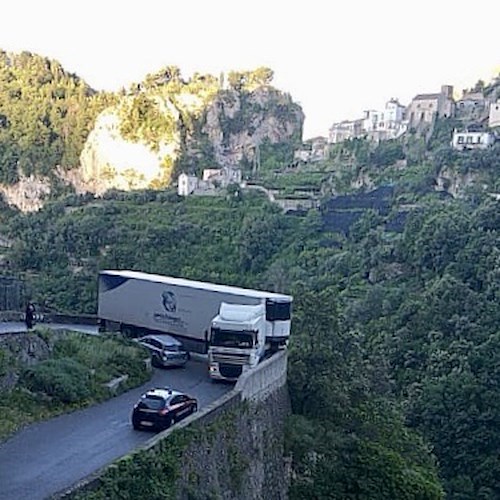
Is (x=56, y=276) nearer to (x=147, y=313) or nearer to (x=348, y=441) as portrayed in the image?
(x=147, y=313)

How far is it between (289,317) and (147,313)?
16.0 ft

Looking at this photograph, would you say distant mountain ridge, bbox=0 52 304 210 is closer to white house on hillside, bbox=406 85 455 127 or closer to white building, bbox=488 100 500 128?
white house on hillside, bbox=406 85 455 127

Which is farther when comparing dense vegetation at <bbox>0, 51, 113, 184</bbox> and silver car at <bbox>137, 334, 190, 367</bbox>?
dense vegetation at <bbox>0, 51, 113, 184</bbox>

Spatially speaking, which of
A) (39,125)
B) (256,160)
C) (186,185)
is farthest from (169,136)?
(186,185)

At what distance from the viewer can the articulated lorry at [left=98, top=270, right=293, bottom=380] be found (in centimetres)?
2081

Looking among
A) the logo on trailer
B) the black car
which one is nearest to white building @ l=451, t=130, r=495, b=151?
the logo on trailer

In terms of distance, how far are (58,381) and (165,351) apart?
18.7 ft

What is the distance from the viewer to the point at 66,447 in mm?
14664

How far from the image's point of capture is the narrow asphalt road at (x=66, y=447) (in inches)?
496

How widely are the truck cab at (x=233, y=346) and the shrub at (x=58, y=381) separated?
3.42m

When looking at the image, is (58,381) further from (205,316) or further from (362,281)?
(362,281)

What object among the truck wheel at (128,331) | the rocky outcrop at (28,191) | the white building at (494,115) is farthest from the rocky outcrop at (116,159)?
the truck wheel at (128,331)

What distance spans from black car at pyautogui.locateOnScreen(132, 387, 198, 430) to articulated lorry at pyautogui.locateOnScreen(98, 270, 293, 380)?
13.2ft

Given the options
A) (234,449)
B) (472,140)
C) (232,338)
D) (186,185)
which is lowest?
(186,185)
